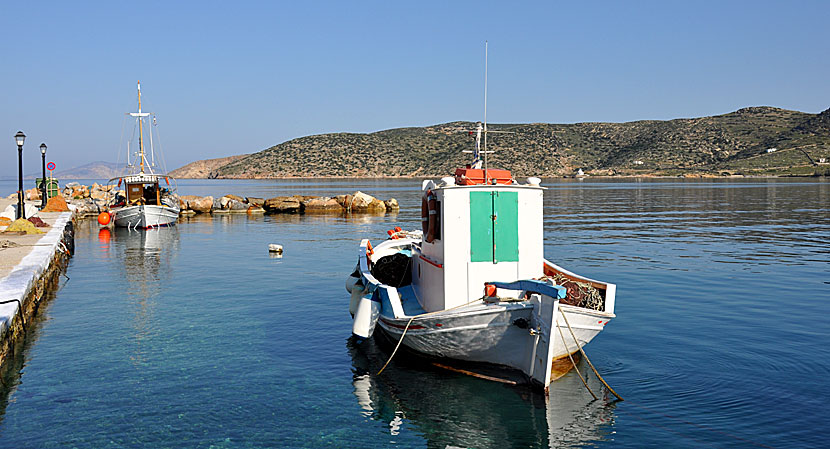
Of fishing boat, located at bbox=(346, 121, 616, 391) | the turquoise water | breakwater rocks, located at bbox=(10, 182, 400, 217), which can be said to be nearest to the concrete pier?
the turquoise water

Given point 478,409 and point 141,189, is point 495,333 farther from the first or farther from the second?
point 141,189

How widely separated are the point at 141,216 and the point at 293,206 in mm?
15190

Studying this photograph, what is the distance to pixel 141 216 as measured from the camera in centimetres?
3981

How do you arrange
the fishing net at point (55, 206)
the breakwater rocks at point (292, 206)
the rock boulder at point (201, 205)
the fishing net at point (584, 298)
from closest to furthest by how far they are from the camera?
the fishing net at point (584, 298), the fishing net at point (55, 206), the breakwater rocks at point (292, 206), the rock boulder at point (201, 205)

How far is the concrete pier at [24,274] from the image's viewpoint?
12453mm

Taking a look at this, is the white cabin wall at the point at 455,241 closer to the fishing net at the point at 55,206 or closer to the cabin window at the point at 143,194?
the cabin window at the point at 143,194

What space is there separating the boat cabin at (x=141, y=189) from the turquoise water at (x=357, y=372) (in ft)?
65.5

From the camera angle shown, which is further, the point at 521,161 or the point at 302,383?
the point at 521,161

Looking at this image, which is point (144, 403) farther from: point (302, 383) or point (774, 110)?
point (774, 110)

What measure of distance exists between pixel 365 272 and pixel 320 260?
11.2 m

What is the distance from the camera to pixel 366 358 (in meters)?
12.8

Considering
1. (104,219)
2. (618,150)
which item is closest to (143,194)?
(104,219)

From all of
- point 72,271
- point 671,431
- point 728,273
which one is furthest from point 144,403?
point 728,273

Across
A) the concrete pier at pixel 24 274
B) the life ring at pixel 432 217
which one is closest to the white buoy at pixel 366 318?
the life ring at pixel 432 217
